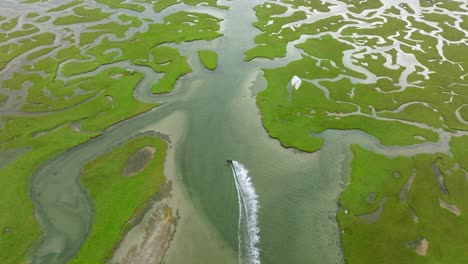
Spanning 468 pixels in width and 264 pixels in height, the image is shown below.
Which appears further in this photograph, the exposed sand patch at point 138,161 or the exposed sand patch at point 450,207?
the exposed sand patch at point 138,161

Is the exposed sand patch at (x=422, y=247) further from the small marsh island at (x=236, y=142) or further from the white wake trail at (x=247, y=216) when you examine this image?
the white wake trail at (x=247, y=216)

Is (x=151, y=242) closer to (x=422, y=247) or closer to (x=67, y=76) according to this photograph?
(x=422, y=247)

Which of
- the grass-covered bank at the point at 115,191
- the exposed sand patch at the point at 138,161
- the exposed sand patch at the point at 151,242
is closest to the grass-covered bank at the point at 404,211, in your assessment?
the exposed sand patch at the point at 151,242

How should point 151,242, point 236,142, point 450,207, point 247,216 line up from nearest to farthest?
1. point 151,242
2. point 247,216
3. point 450,207
4. point 236,142

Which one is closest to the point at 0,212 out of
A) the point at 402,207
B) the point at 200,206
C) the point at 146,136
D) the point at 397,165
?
the point at 146,136

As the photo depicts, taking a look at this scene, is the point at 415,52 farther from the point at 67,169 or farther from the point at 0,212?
the point at 0,212

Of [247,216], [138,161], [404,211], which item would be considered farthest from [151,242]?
[404,211]
